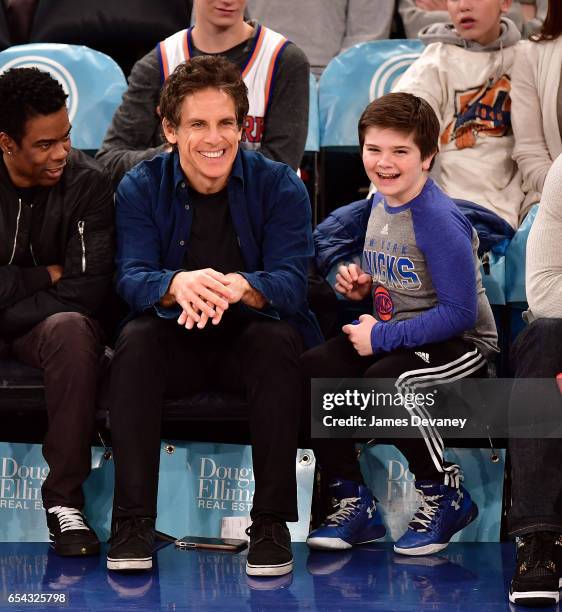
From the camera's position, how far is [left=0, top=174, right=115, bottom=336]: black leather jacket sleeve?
8.98 ft

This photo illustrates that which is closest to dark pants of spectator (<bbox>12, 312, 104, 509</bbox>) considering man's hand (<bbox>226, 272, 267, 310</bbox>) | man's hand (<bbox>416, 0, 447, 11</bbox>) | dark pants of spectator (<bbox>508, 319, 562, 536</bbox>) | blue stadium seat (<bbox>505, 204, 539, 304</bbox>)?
man's hand (<bbox>226, 272, 267, 310</bbox>)

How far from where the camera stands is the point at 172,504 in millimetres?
2766

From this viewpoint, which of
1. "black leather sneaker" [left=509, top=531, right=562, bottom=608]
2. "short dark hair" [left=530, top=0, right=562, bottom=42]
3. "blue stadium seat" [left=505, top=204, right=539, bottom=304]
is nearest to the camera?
"black leather sneaker" [left=509, top=531, right=562, bottom=608]

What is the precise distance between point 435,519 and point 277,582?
44cm

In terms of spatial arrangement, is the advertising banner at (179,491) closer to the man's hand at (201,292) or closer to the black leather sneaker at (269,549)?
the black leather sneaker at (269,549)

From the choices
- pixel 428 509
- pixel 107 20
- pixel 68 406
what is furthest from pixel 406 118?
pixel 107 20

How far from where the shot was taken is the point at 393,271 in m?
2.74

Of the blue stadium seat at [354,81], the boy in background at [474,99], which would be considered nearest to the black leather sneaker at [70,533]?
the boy in background at [474,99]

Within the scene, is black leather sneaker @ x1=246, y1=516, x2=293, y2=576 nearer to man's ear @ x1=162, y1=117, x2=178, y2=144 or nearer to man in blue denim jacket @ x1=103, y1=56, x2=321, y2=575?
man in blue denim jacket @ x1=103, y1=56, x2=321, y2=575

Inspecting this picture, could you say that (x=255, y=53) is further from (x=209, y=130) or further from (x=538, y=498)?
(x=538, y=498)

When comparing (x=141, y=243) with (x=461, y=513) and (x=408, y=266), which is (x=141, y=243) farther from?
(x=461, y=513)

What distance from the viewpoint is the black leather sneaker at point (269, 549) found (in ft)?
7.91

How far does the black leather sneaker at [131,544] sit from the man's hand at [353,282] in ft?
2.68

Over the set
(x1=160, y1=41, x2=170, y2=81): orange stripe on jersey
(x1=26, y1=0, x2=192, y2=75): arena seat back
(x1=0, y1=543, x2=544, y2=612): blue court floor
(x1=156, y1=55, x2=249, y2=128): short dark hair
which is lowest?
(x1=0, y1=543, x2=544, y2=612): blue court floor
